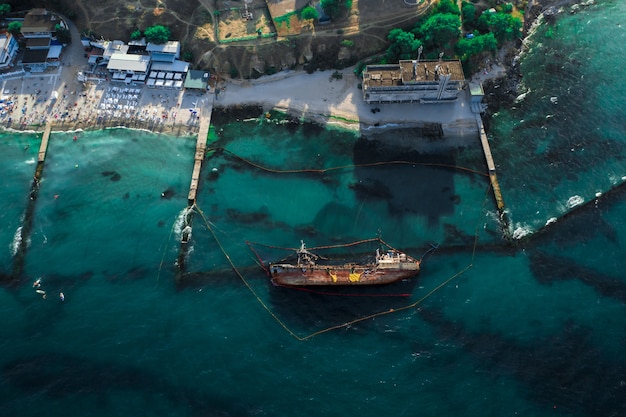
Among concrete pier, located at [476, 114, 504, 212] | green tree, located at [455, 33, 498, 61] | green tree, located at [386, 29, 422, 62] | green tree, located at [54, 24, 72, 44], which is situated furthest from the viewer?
green tree, located at [54, 24, 72, 44]

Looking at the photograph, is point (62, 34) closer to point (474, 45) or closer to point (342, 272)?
point (342, 272)

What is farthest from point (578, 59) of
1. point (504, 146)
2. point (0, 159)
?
point (0, 159)

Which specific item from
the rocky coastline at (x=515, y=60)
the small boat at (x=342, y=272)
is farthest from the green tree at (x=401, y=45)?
the small boat at (x=342, y=272)

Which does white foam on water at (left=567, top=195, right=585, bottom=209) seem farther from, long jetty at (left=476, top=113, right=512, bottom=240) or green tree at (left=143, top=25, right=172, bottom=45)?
green tree at (left=143, top=25, right=172, bottom=45)

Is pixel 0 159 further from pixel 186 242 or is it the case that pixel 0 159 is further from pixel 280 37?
pixel 280 37

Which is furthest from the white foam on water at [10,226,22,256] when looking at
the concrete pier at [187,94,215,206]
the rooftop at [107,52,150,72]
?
the rooftop at [107,52,150,72]

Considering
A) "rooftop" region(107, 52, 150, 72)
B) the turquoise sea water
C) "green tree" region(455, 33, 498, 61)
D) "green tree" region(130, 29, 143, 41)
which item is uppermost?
"green tree" region(130, 29, 143, 41)

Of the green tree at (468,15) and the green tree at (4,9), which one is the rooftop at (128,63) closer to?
the green tree at (4,9)
